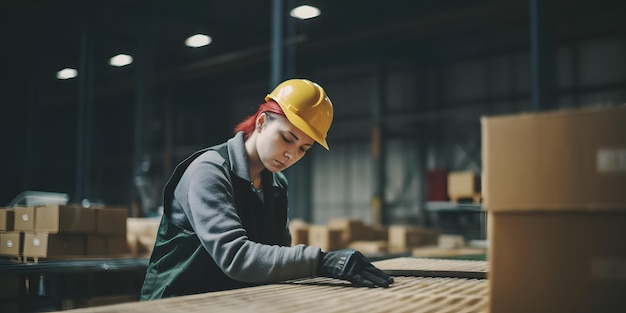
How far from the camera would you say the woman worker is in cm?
186

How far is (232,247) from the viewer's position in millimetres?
1838

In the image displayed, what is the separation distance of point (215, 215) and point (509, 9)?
36.3ft

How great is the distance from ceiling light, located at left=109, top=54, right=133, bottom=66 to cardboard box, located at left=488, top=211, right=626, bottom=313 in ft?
51.5

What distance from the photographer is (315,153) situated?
18.4 meters

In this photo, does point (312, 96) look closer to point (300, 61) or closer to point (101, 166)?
point (300, 61)

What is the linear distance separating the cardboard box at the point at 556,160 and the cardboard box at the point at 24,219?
3.68 m

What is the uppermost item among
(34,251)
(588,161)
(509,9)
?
(509,9)

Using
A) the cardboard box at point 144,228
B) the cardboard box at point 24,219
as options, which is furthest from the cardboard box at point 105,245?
the cardboard box at point 144,228

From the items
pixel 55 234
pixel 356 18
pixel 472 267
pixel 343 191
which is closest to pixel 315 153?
pixel 343 191

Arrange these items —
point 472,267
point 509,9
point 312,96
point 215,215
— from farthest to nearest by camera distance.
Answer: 1. point 509,9
2. point 472,267
3. point 312,96
4. point 215,215

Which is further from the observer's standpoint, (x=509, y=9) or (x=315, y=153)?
(x=315, y=153)

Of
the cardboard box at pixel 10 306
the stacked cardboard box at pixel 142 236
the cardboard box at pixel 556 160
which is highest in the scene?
the cardboard box at pixel 556 160

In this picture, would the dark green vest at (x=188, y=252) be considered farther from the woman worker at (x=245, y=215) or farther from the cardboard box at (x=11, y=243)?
the cardboard box at (x=11, y=243)

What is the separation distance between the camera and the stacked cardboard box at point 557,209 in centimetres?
104
